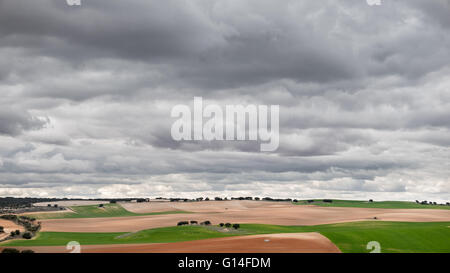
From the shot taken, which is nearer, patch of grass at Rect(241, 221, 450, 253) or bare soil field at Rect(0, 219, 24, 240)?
patch of grass at Rect(241, 221, 450, 253)

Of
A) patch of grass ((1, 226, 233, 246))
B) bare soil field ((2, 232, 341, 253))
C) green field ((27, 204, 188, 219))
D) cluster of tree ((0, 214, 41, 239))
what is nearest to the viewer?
bare soil field ((2, 232, 341, 253))

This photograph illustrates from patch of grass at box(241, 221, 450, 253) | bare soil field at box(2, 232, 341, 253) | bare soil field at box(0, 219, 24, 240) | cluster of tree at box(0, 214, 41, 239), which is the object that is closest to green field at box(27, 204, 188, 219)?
cluster of tree at box(0, 214, 41, 239)

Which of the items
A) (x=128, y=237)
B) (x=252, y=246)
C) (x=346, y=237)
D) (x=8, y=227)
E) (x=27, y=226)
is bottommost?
(x=128, y=237)

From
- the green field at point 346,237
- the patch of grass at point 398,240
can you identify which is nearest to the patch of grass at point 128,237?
the green field at point 346,237

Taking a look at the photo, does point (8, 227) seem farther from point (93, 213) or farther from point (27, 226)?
point (93, 213)

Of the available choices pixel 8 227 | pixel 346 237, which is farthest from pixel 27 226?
pixel 346 237

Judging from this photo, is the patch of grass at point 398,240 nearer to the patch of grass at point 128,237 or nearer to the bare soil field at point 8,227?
the patch of grass at point 128,237

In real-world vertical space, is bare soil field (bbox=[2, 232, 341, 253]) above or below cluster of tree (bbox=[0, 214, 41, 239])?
above

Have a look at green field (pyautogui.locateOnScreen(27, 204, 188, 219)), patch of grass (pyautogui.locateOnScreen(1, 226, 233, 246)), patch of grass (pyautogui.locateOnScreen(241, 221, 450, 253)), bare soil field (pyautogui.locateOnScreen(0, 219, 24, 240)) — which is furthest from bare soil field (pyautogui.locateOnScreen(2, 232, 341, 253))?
green field (pyautogui.locateOnScreen(27, 204, 188, 219))

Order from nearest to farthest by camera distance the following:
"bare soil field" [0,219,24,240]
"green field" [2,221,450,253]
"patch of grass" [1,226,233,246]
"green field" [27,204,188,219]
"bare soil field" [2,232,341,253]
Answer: "bare soil field" [2,232,341,253], "green field" [2,221,450,253], "patch of grass" [1,226,233,246], "bare soil field" [0,219,24,240], "green field" [27,204,188,219]

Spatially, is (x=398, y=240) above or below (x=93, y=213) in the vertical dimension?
above

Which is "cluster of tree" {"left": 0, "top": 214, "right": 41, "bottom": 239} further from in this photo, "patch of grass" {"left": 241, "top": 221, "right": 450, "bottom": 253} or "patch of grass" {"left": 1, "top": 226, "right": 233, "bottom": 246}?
"patch of grass" {"left": 241, "top": 221, "right": 450, "bottom": 253}
